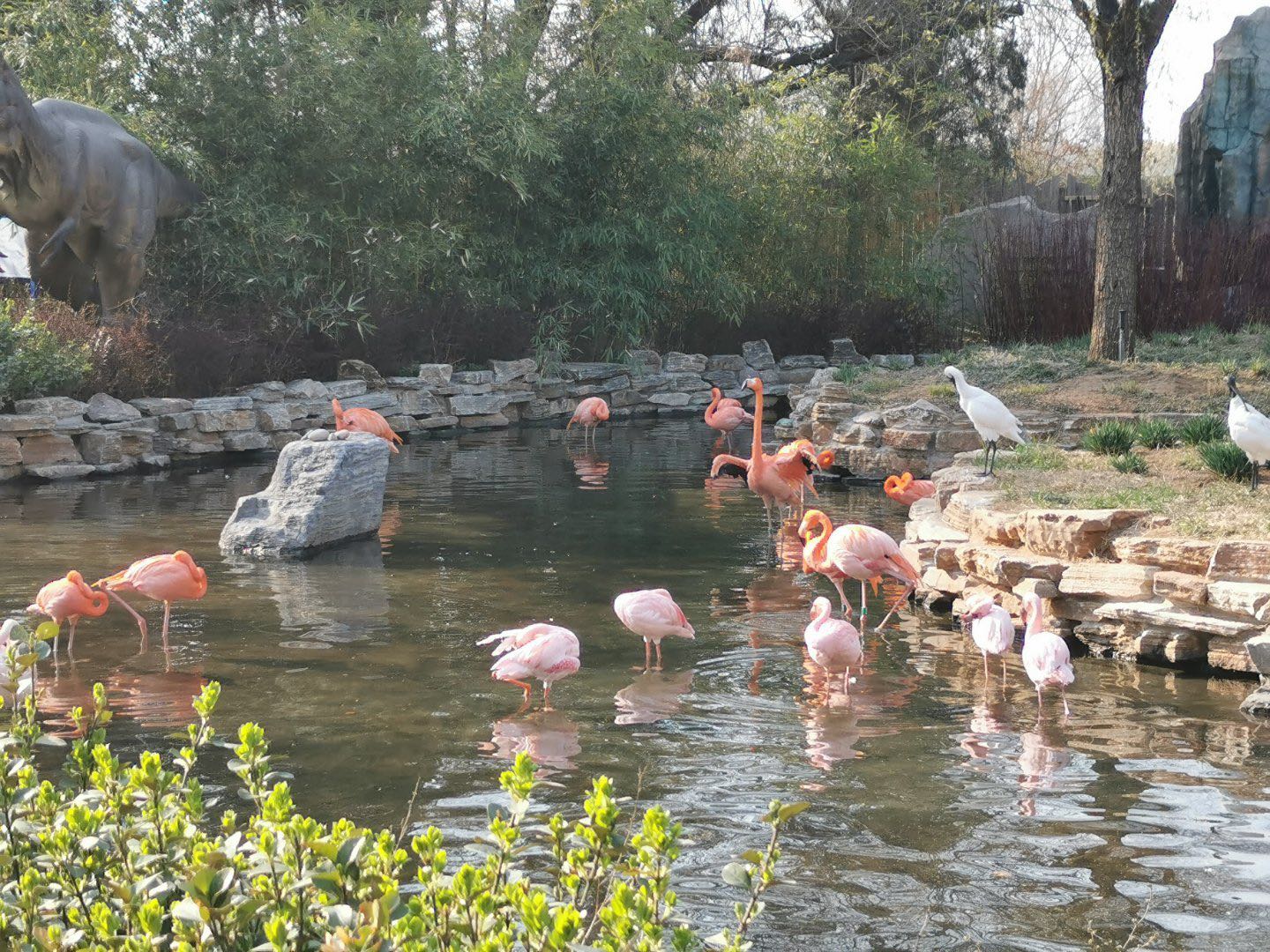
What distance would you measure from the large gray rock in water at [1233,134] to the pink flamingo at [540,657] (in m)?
16.5

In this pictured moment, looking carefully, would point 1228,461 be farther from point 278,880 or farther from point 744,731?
point 278,880

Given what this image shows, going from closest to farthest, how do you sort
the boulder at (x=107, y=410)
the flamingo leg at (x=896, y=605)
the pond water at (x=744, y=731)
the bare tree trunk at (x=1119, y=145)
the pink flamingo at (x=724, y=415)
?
1. the pond water at (x=744, y=731)
2. the flamingo leg at (x=896, y=605)
3. the bare tree trunk at (x=1119, y=145)
4. the boulder at (x=107, y=410)
5. the pink flamingo at (x=724, y=415)

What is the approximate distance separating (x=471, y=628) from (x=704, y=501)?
4.51m

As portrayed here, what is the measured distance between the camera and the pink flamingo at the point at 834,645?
5652 millimetres

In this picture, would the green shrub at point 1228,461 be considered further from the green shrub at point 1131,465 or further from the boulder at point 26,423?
the boulder at point 26,423

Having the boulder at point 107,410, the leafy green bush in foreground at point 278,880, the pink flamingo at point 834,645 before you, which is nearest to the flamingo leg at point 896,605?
the pink flamingo at point 834,645

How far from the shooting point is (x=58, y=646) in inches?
248

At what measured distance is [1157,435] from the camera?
8.59 metres

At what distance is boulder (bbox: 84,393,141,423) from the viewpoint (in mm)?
12398

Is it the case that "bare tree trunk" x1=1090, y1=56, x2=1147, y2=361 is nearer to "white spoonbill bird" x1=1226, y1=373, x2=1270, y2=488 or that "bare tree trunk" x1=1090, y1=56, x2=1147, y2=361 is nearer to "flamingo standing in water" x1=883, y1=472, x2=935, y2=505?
"flamingo standing in water" x1=883, y1=472, x2=935, y2=505

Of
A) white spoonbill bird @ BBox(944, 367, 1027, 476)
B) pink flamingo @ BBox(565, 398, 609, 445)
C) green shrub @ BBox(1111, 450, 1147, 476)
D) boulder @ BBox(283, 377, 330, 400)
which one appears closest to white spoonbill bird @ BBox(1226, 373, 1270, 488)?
green shrub @ BBox(1111, 450, 1147, 476)

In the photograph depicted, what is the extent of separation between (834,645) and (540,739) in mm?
1386

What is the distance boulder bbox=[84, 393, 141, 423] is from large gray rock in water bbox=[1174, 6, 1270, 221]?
14389mm

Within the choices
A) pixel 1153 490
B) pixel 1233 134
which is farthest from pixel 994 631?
pixel 1233 134
